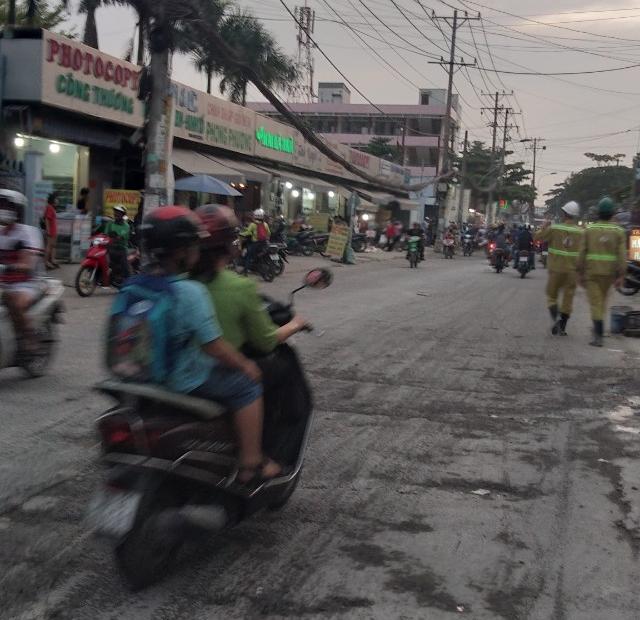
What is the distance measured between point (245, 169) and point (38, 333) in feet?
60.9

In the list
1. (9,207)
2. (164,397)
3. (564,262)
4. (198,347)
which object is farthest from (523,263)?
(164,397)

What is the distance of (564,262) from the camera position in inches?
406

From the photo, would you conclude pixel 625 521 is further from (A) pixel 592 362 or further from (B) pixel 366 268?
(B) pixel 366 268

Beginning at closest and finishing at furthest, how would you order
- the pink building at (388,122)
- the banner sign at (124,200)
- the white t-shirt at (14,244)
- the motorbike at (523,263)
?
the white t-shirt at (14,244), the banner sign at (124,200), the motorbike at (523,263), the pink building at (388,122)

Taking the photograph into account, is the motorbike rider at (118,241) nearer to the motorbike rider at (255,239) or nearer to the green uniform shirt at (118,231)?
the green uniform shirt at (118,231)

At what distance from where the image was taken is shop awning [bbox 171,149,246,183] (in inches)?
832

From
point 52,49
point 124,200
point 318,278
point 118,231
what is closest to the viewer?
point 318,278

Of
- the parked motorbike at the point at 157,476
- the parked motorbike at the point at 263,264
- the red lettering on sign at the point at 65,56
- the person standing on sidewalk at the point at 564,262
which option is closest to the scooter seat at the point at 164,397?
the parked motorbike at the point at 157,476

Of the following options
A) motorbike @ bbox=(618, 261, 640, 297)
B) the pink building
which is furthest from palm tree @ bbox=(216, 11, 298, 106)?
the pink building

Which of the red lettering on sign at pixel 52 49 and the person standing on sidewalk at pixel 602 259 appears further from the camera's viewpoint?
the red lettering on sign at pixel 52 49

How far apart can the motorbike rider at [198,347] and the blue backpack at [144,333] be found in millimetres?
36

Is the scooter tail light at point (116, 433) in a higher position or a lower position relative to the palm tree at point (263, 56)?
lower

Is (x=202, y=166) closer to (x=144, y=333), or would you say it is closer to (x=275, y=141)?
(x=275, y=141)

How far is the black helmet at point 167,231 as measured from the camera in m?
3.16
